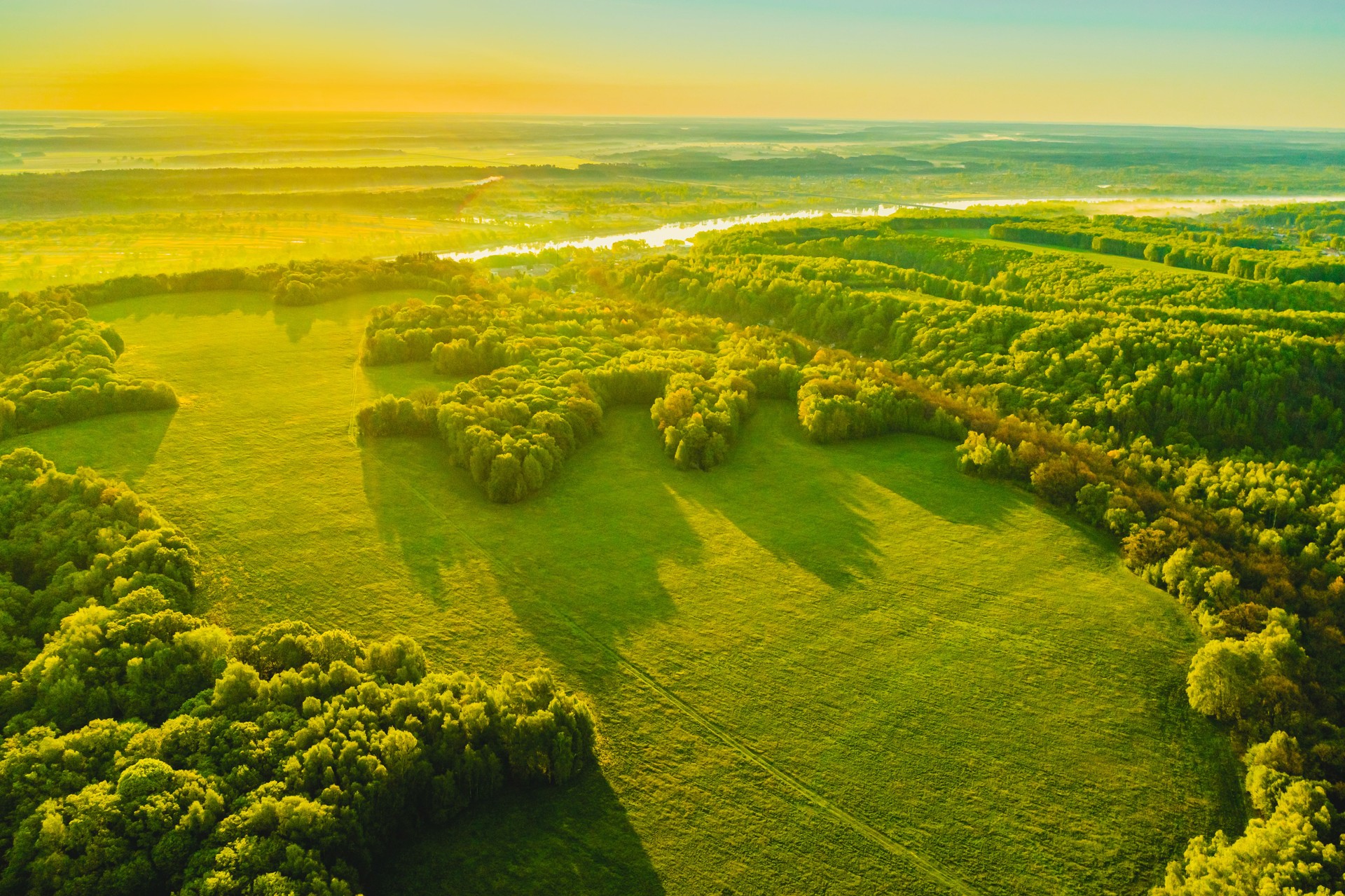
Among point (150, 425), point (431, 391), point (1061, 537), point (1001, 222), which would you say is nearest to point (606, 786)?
point (1061, 537)

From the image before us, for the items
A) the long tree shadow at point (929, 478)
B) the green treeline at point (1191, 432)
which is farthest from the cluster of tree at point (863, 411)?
the green treeline at point (1191, 432)

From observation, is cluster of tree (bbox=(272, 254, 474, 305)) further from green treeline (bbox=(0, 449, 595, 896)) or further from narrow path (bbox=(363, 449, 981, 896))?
narrow path (bbox=(363, 449, 981, 896))

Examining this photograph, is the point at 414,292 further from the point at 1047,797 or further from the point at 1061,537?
the point at 1047,797

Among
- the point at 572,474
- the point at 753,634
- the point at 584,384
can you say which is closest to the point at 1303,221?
the point at 584,384

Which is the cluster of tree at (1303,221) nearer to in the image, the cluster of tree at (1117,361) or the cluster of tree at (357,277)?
the cluster of tree at (1117,361)

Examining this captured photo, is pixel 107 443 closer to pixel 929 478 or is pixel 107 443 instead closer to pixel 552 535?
pixel 552 535
